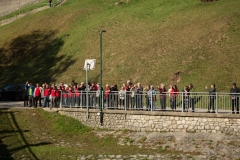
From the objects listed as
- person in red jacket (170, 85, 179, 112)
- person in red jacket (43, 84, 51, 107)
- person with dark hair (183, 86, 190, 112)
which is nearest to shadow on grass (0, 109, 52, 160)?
person in red jacket (43, 84, 51, 107)

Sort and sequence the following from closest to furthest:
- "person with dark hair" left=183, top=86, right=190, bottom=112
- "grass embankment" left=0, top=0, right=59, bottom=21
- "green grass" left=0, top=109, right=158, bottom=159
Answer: "green grass" left=0, top=109, right=158, bottom=159 < "person with dark hair" left=183, top=86, right=190, bottom=112 < "grass embankment" left=0, top=0, right=59, bottom=21

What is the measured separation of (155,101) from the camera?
108ft

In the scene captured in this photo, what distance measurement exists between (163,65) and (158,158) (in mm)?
20791

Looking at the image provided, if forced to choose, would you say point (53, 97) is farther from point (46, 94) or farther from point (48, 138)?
point (48, 138)

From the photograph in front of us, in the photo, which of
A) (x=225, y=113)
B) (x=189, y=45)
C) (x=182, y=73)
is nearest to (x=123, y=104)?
(x=225, y=113)

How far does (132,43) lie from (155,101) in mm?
22167

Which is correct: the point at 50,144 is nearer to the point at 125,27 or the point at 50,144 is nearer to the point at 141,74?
the point at 141,74

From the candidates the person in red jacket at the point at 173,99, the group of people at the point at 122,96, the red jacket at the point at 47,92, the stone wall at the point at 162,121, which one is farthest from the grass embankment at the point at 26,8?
the person in red jacket at the point at 173,99

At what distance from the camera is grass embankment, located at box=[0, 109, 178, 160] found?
98.1 feet

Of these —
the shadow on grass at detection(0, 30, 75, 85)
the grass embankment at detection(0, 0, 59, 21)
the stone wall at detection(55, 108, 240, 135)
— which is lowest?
the stone wall at detection(55, 108, 240, 135)

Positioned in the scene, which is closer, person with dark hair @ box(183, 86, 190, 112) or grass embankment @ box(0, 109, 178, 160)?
grass embankment @ box(0, 109, 178, 160)

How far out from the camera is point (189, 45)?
49719 millimetres

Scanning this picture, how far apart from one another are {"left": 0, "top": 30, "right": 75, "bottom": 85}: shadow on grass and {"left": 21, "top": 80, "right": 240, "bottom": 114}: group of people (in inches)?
618

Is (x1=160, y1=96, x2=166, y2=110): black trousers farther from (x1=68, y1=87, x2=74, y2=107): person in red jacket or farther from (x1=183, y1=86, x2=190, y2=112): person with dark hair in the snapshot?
(x1=68, y1=87, x2=74, y2=107): person in red jacket
